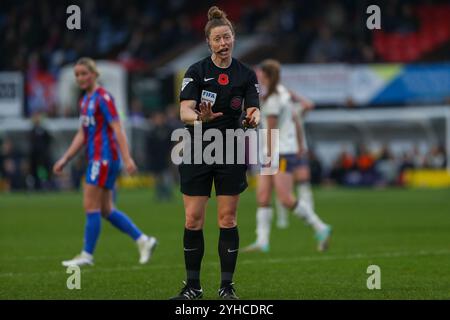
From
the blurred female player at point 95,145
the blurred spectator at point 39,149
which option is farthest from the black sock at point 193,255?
the blurred spectator at point 39,149

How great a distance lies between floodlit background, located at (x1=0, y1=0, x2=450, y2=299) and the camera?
65.0 feet

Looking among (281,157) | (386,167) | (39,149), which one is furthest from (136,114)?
(281,157)

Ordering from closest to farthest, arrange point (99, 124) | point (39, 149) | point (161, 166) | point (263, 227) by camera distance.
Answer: point (99, 124), point (263, 227), point (161, 166), point (39, 149)

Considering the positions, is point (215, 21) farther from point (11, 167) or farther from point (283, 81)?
point (11, 167)

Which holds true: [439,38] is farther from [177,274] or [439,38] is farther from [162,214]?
[177,274]

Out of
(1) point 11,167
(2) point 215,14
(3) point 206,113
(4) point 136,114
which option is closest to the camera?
(3) point 206,113

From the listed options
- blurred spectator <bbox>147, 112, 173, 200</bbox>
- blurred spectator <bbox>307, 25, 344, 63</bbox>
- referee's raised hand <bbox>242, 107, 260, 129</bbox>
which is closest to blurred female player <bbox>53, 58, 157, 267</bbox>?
referee's raised hand <bbox>242, 107, 260, 129</bbox>

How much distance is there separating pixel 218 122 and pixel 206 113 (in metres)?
0.40

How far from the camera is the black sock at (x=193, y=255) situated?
361 inches

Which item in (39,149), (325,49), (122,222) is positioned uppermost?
(325,49)

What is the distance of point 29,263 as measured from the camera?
12.6m

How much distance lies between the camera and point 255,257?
13.2m

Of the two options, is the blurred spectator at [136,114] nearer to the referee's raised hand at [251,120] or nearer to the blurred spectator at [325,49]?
the blurred spectator at [325,49]

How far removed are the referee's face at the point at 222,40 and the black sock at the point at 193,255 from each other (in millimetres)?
1455
